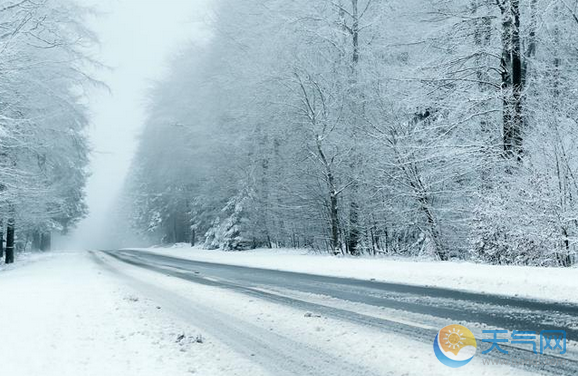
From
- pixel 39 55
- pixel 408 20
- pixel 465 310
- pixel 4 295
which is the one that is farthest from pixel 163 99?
pixel 465 310

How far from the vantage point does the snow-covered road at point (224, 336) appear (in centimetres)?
375

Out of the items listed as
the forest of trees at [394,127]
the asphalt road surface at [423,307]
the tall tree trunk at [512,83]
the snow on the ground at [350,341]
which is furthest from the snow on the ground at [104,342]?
the tall tree trunk at [512,83]

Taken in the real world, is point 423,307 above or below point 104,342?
above

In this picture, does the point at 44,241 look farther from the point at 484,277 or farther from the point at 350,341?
the point at 350,341

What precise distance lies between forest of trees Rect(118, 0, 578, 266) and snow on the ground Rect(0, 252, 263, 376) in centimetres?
834

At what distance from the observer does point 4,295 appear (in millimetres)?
9289

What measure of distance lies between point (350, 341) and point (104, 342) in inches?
104

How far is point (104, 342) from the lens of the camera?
490 cm

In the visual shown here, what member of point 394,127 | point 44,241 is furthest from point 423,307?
point 44,241

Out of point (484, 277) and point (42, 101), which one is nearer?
point (484, 277)

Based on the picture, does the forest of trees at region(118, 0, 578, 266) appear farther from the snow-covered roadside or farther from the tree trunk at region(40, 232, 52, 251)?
the tree trunk at region(40, 232, 52, 251)

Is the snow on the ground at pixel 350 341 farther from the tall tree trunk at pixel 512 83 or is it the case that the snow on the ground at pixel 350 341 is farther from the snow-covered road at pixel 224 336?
the tall tree trunk at pixel 512 83

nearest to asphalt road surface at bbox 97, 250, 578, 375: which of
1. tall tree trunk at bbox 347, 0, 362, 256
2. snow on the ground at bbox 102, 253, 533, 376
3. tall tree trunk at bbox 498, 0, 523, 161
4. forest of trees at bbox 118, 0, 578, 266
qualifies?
snow on the ground at bbox 102, 253, 533, 376

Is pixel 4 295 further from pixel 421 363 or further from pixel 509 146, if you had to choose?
pixel 509 146
